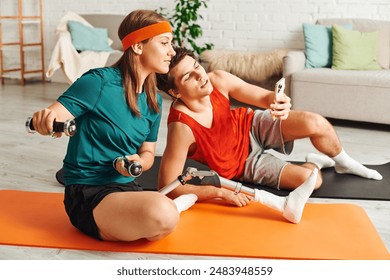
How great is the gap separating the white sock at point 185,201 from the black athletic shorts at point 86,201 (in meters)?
0.29

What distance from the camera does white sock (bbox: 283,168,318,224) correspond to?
2393 mm

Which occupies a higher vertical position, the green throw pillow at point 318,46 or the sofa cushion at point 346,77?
the green throw pillow at point 318,46

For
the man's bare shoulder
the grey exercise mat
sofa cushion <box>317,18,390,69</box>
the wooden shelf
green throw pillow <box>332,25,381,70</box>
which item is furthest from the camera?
the wooden shelf

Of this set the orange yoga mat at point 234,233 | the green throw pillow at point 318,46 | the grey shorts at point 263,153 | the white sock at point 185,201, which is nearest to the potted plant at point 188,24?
A: the green throw pillow at point 318,46

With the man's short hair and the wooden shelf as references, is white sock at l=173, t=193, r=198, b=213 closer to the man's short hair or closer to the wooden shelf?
the man's short hair

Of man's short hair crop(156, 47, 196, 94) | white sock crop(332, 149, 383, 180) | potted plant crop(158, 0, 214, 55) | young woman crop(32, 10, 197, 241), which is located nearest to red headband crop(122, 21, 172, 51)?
young woman crop(32, 10, 197, 241)

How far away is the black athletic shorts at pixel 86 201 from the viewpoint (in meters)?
2.19

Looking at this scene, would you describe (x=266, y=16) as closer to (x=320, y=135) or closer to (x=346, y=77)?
(x=346, y=77)

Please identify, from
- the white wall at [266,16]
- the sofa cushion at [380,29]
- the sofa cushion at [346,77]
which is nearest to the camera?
the sofa cushion at [346,77]

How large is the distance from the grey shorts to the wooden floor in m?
0.24

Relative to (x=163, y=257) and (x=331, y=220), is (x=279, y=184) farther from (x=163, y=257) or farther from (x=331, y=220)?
(x=163, y=257)

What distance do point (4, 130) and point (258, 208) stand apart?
7.83 ft

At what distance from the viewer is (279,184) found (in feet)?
9.37

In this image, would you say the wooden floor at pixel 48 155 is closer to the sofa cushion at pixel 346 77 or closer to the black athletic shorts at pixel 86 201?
the black athletic shorts at pixel 86 201
